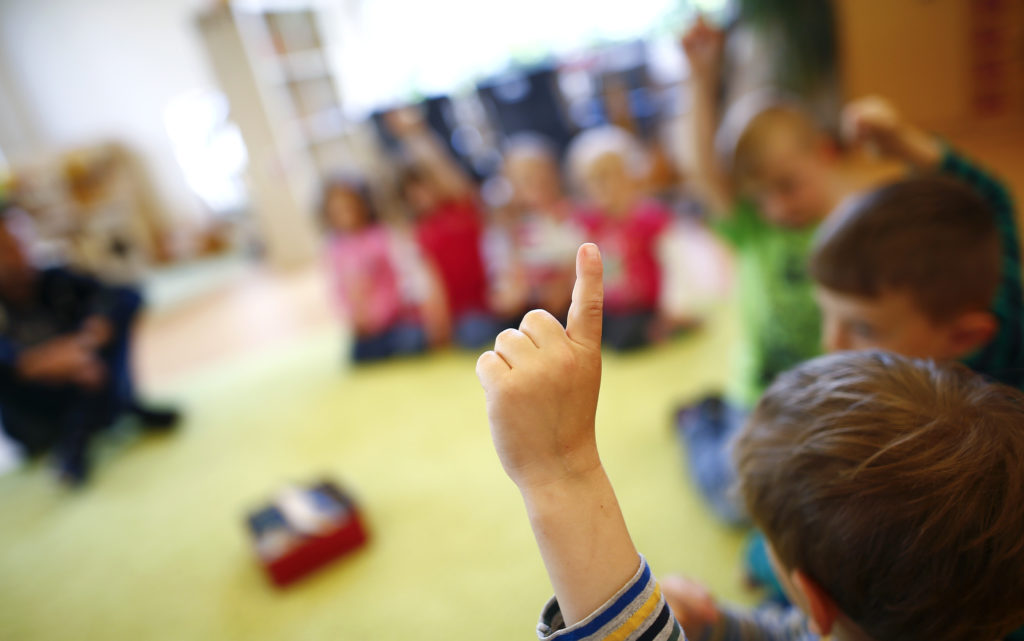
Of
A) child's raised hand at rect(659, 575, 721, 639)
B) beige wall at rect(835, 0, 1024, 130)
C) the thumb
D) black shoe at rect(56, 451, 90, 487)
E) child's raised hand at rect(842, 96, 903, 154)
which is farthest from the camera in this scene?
beige wall at rect(835, 0, 1024, 130)

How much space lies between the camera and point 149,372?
8.15 ft

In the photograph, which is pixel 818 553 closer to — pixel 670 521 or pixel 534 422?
pixel 534 422

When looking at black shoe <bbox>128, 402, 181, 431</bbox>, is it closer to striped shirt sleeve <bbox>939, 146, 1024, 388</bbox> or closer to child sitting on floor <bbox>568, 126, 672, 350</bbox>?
child sitting on floor <bbox>568, 126, 672, 350</bbox>

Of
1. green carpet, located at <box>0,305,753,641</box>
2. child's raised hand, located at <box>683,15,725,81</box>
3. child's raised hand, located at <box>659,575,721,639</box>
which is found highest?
child's raised hand, located at <box>683,15,725,81</box>

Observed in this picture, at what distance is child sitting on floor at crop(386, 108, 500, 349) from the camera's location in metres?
2.12

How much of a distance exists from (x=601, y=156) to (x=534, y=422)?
62.8 inches

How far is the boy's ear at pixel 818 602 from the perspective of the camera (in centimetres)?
40

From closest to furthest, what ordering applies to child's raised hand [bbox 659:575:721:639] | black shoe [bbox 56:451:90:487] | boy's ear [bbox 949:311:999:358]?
child's raised hand [bbox 659:575:721:639] → boy's ear [bbox 949:311:999:358] → black shoe [bbox 56:451:90:487]

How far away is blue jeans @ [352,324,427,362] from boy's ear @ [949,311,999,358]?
1661 mm

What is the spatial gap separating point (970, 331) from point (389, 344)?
5.85 feet

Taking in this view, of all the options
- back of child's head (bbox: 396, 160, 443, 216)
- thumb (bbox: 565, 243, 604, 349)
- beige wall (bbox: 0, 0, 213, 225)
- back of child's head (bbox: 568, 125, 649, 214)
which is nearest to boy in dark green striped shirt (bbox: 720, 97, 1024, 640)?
thumb (bbox: 565, 243, 604, 349)

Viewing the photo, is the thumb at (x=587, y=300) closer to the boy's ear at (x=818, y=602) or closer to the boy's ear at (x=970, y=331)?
the boy's ear at (x=818, y=602)

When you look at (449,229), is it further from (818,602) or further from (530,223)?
(818,602)

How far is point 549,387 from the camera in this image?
295 mm
